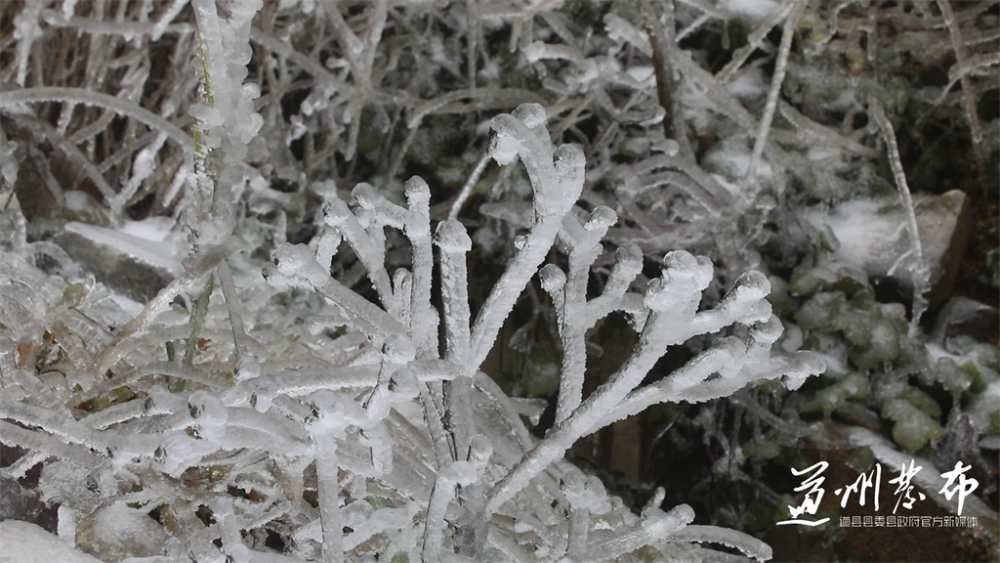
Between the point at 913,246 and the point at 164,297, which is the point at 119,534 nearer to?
the point at 164,297

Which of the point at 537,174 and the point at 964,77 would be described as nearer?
the point at 537,174

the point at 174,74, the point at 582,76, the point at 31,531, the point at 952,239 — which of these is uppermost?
the point at 952,239

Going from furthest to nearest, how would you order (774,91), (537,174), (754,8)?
(754,8) < (774,91) < (537,174)

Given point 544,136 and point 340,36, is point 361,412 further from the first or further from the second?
point 340,36

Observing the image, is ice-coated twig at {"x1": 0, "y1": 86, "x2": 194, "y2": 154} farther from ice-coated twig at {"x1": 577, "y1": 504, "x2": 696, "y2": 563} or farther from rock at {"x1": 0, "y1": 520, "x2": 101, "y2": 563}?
ice-coated twig at {"x1": 577, "y1": 504, "x2": 696, "y2": 563}

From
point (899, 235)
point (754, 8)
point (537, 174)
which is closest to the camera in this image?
point (537, 174)

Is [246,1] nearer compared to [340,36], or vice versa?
[246,1]

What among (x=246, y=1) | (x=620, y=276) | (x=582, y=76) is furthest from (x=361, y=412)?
(x=582, y=76)

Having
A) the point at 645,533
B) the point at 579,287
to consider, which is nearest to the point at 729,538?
the point at 645,533
